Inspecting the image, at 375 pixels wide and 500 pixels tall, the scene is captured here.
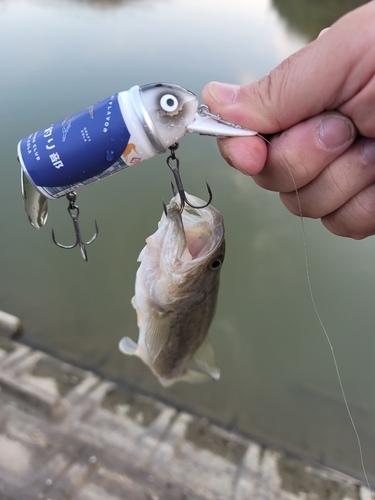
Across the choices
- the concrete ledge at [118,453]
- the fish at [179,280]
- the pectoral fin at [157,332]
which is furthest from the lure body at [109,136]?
the concrete ledge at [118,453]

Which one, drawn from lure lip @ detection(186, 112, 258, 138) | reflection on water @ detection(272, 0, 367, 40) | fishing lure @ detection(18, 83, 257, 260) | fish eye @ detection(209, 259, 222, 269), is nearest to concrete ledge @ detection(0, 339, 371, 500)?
fish eye @ detection(209, 259, 222, 269)

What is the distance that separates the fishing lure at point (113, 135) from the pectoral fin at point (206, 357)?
160 cm

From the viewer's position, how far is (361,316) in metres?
4.12

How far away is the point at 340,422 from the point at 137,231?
11.1 feet

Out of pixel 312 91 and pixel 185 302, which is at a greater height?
pixel 312 91

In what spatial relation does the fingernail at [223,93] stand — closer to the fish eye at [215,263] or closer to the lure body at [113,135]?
the lure body at [113,135]

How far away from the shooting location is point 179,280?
1.73 m

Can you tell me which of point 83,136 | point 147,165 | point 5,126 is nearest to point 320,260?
point 147,165

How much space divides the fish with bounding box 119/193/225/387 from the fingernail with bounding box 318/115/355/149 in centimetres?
55

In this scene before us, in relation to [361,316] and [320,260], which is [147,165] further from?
[361,316]

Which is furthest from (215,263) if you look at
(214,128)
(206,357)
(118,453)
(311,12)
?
(311,12)

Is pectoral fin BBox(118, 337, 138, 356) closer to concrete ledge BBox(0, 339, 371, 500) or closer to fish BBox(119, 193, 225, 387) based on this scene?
fish BBox(119, 193, 225, 387)

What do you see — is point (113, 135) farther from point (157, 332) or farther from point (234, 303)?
point (234, 303)

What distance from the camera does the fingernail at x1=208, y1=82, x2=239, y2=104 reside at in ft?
4.35
